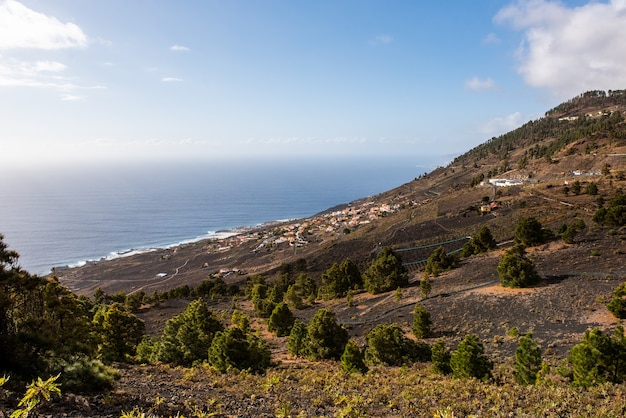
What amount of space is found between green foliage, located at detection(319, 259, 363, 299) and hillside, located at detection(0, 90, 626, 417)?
1.31m

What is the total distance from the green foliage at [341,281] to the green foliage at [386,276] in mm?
2221

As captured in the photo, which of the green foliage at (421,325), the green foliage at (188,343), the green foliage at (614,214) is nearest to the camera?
the green foliage at (188,343)

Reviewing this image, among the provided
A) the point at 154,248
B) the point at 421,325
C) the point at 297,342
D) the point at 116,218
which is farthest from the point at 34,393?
the point at 116,218

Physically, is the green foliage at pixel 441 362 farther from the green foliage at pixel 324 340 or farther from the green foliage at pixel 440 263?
the green foliage at pixel 440 263

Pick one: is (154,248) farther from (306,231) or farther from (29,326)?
(29,326)

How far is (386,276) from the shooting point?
36000 mm

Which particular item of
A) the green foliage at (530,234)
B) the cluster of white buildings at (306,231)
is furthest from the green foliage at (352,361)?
the cluster of white buildings at (306,231)

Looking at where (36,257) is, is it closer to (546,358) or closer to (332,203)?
(546,358)

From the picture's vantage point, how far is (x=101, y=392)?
366 inches

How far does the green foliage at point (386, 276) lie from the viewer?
3550 cm

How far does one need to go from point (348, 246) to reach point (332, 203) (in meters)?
123

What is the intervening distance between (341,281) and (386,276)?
17.1 ft

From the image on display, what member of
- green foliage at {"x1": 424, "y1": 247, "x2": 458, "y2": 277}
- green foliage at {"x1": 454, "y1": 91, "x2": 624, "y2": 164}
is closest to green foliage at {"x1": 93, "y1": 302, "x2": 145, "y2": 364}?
green foliage at {"x1": 424, "y1": 247, "x2": 458, "y2": 277}

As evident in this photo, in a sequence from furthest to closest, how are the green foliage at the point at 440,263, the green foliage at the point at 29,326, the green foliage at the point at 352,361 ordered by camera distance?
the green foliage at the point at 440,263 < the green foliage at the point at 352,361 < the green foliage at the point at 29,326
